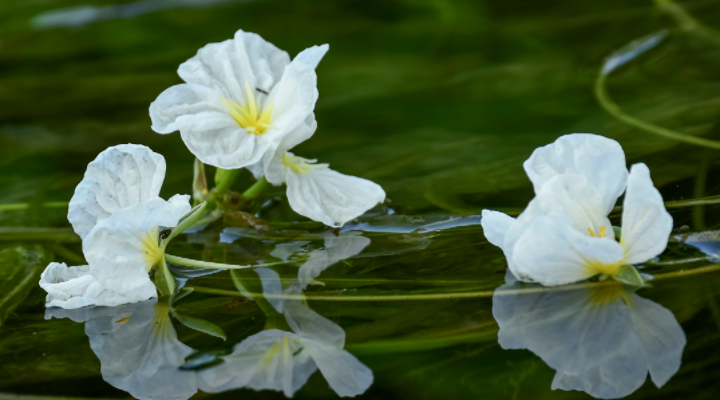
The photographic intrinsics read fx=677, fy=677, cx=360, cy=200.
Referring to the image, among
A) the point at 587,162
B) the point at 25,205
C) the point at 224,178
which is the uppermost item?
the point at 587,162

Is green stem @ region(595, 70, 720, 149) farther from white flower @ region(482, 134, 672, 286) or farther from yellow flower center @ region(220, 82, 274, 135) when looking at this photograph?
yellow flower center @ region(220, 82, 274, 135)

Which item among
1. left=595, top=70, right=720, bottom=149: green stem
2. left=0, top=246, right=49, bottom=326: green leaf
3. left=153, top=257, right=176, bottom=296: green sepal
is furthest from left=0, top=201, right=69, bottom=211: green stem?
left=595, top=70, right=720, bottom=149: green stem

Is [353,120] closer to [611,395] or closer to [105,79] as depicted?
[105,79]

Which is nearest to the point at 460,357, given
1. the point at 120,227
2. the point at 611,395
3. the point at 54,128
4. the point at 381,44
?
the point at 611,395

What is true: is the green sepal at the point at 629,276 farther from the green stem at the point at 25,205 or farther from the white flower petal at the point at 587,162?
the green stem at the point at 25,205

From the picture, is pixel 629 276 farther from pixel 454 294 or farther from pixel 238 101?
pixel 238 101

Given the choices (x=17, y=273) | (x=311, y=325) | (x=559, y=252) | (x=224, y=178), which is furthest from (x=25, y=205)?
(x=559, y=252)
